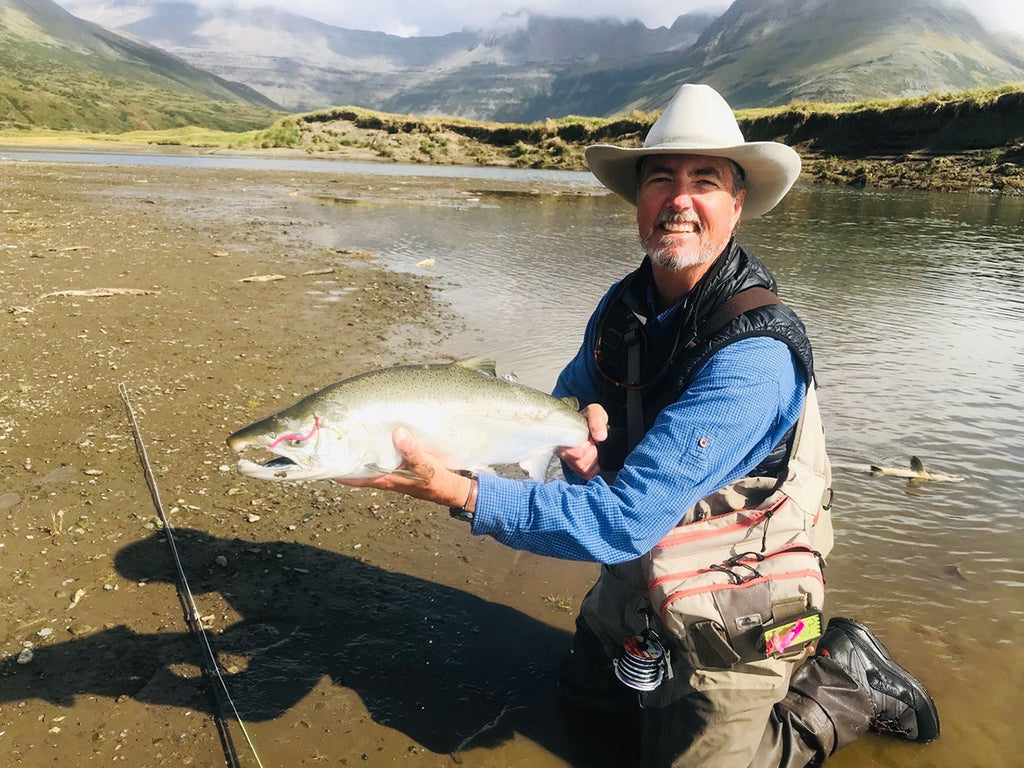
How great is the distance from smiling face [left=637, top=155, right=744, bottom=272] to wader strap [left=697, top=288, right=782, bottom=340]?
0.33m

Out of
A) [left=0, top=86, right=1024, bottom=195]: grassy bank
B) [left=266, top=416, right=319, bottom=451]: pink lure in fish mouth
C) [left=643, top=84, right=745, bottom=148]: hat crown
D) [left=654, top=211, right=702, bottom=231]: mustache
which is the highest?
[left=0, top=86, right=1024, bottom=195]: grassy bank

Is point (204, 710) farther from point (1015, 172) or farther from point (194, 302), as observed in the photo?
point (1015, 172)

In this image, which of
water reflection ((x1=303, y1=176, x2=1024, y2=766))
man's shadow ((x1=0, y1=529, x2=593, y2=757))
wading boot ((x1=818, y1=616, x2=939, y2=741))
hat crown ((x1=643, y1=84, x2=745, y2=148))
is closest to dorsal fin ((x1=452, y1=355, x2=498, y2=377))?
hat crown ((x1=643, y1=84, x2=745, y2=148))

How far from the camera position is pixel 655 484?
2426 mm

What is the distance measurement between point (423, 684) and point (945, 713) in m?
2.87

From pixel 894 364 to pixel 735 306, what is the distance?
25.1 feet

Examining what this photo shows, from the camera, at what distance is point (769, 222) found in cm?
2395

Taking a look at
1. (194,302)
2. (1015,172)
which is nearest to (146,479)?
(194,302)

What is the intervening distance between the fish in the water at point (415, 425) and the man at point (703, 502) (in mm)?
133

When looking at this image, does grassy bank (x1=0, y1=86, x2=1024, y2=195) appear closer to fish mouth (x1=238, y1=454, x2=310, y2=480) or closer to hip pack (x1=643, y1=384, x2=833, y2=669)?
hip pack (x1=643, y1=384, x2=833, y2=669)

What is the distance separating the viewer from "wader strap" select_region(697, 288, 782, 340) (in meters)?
2.78

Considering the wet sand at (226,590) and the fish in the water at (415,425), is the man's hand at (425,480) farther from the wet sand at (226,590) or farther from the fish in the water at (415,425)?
the wet sand at (226,590)

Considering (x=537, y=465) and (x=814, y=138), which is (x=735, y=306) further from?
(x=814, y=138)

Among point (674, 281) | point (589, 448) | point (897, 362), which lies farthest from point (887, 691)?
point (897, 362)
